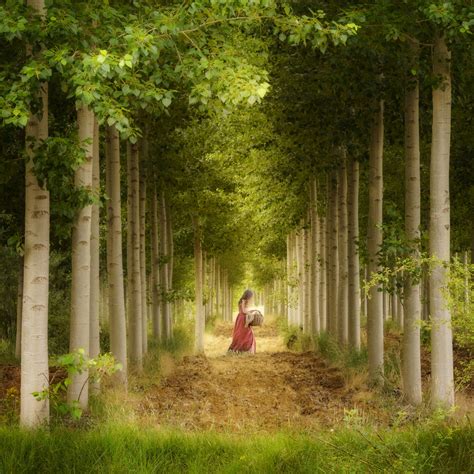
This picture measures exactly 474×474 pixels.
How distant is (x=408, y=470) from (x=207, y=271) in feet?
92.9

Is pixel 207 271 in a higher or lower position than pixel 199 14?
lower

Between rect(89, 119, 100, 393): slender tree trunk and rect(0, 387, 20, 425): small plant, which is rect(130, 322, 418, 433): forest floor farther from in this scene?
rect(0, 387, 20, 425): small plant

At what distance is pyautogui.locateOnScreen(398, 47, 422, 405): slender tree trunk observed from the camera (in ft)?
34.4

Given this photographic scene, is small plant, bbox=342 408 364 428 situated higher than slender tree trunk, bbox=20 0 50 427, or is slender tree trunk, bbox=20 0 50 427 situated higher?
slender tree trunk, bbox=20 0 50 427

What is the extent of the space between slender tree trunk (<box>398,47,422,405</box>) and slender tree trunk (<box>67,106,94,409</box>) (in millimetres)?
4920

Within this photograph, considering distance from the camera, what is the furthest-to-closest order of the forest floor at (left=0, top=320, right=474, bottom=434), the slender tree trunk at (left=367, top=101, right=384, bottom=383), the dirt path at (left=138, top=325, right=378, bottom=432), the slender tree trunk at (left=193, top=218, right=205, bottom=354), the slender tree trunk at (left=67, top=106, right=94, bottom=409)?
the slender tree trunk at (left=193, top=218, right=205, bottom=354) < the slender tree trunk at (left=367, top=101, right=384, bottom=383) < the dirt path at (left=138, top=325, right=378, bottom=432) < the forest floor at (left=0, top=320, right=474, bottom=434) < the slender tree trunk at (left=67, top=106, right=94, bottom=409)

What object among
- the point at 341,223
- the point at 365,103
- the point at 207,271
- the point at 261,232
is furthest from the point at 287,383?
the point at 207,271

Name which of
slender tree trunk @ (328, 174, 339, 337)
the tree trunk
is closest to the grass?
the tree trunk

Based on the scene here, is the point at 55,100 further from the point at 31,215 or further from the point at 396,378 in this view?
the point at 396,378

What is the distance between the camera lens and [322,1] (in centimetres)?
1081

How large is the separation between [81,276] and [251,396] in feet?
16.9

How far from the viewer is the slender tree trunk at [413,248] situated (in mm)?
10477

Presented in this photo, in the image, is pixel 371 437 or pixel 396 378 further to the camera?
pixel 396 378

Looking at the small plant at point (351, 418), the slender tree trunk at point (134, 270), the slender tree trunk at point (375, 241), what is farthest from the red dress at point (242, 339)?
the small plant at point (351, 418)
